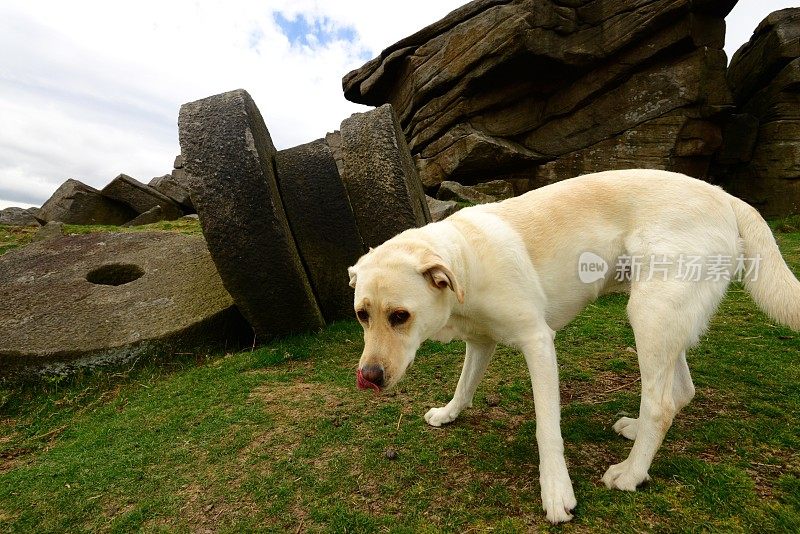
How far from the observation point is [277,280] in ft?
14.9

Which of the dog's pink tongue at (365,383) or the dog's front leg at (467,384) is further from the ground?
the dog's pink tongue at (365,383)

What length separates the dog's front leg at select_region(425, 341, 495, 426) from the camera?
3.13 m

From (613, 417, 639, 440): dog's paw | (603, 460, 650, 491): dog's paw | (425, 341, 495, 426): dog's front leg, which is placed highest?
(425, 341, 495, 426): dog's front leg

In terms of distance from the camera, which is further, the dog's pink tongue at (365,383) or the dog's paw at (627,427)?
the dog's paw at (627,427)

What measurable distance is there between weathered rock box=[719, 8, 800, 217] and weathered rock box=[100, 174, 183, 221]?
62.5ft

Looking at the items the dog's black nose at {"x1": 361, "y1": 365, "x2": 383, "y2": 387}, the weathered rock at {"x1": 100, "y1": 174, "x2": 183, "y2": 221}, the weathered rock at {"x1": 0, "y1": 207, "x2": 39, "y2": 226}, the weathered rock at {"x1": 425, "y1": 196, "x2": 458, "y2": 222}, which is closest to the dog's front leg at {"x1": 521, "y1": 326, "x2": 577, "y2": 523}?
the dog's black nose at {"x1": 361, "y1": 365, "x2": 383, "y2": 387}

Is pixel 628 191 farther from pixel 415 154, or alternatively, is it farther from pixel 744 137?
pixel 744 137

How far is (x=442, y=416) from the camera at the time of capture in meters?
3.18

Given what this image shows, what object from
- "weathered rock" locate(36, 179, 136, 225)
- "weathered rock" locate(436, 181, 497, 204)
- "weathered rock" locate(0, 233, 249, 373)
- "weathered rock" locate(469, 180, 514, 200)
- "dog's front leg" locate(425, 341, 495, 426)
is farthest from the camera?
"weathered rock" locate(36, 179, 136, 225)

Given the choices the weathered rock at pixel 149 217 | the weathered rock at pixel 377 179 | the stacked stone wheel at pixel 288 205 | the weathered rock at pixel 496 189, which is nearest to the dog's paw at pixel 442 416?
the stacked stone wheel at pixel 288 205

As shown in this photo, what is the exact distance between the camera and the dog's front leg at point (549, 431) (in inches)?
86.4

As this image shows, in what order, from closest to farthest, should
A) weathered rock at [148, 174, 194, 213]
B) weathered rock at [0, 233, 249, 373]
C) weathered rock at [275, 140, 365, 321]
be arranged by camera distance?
weathered rock at [0, 233, 249, 373] < weathered rock at [275, 140, 365, 321] < weathered rock at [148, 174, 194, 213]

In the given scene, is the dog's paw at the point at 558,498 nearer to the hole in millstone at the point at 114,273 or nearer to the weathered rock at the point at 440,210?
the hole in millstone at the point at 114,273

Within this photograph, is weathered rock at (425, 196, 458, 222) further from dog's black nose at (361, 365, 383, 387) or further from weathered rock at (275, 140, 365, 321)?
dog's black nose at (361, 365, 383, 387)
